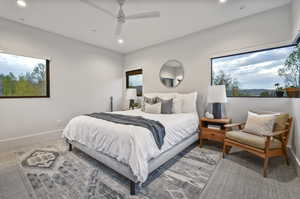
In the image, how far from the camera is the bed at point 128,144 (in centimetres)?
158

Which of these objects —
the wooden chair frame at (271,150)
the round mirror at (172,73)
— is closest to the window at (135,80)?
the round mirror at (172,73)

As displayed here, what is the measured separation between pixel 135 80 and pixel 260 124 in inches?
158

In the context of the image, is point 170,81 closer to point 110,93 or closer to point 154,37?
point 154,37

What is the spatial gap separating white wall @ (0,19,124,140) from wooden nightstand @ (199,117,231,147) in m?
3.45

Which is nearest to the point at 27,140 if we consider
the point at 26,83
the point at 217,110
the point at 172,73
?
the point at 26,83

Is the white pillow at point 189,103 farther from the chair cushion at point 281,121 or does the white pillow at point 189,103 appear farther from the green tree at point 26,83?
the green tree at point 26,83

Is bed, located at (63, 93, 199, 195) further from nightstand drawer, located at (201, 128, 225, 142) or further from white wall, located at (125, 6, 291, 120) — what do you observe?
white wall, located at (125, 6, 291, 120)

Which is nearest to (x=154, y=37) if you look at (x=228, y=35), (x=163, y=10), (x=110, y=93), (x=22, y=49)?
(x=163, y=10)

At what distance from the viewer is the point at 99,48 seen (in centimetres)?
456

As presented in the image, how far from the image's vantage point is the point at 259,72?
280 cm

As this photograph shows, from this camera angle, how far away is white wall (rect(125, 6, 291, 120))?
252cm

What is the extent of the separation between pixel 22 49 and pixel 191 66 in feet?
13.9

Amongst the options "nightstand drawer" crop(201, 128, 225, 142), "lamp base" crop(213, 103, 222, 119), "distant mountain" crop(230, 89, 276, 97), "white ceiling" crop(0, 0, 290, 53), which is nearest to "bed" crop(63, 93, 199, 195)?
"nightstand drawer" crop(201, 128, 225, 142)

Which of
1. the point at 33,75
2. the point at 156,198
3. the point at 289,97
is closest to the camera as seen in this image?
the point at 156,198
